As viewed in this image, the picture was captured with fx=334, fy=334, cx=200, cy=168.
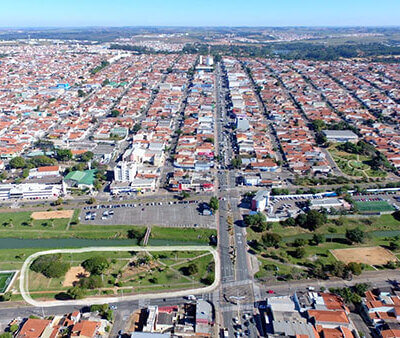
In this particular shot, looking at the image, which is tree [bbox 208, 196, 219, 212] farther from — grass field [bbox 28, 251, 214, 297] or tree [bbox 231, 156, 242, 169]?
tree [bbox 231, 156, 242, 169]

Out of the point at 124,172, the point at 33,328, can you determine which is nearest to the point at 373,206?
the point at 124,172

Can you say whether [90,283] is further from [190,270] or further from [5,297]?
[190,270]

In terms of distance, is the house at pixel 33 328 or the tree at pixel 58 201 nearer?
the house at pixel 33 328

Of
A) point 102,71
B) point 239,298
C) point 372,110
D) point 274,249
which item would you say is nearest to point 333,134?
point 372,110

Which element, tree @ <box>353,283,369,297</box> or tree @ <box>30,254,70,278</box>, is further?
tree @ <box>30,254,70,278</box>

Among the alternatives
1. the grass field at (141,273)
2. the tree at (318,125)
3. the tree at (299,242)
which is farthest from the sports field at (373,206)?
the tree at (318,125)

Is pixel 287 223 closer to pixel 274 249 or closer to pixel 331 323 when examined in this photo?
pixel 274 249

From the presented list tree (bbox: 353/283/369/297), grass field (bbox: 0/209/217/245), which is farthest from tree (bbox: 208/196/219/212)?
tree (bbox: 353/283/369/297)

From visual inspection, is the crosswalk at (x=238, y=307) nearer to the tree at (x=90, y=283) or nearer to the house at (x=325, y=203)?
the tree at (x=90, y=283)
